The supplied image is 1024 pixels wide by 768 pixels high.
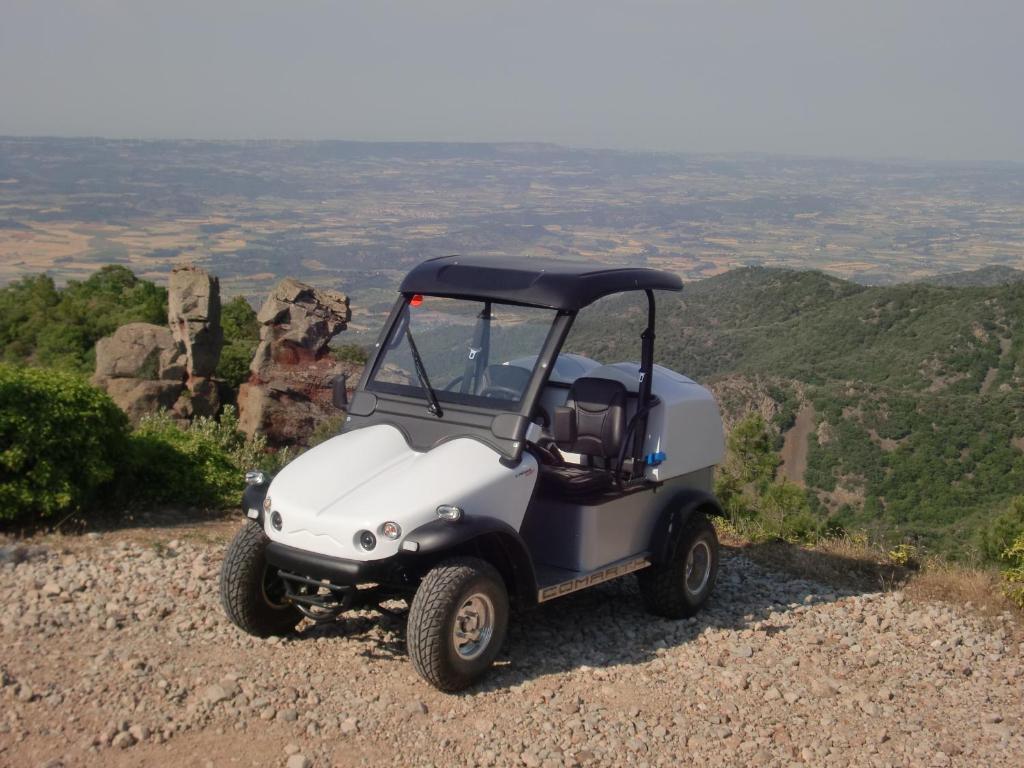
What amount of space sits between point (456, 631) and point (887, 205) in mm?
118147

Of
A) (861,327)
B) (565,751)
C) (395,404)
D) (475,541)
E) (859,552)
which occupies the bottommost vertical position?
(861,327)

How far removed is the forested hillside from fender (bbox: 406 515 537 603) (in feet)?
48.2

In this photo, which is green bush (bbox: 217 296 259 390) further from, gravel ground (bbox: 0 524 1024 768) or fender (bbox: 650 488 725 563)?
fender (bbox: 650 488 725 563)

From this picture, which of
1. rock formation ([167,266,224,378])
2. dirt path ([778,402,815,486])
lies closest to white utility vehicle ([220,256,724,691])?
rock formation ([167,266,224,378])

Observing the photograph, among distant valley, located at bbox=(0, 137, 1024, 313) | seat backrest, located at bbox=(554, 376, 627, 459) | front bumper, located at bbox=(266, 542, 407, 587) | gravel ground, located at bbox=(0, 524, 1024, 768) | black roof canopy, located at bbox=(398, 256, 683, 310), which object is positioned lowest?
distant valley, located at bbox=(0, 137, 1024, 313)

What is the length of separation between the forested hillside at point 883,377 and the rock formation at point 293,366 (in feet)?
23.3

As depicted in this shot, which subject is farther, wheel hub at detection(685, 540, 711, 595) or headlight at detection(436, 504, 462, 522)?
wheel hub at detection(685, 540, 711, 595)

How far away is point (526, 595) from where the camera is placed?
5.95m

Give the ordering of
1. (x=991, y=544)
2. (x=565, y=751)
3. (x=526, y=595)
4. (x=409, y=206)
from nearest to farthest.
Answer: (x=565, y=751) → (x=526, y=595) → (x=991, y=544) → (x=409, y=206)

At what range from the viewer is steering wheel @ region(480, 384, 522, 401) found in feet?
20.4

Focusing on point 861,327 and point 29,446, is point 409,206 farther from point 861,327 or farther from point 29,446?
point 29,446

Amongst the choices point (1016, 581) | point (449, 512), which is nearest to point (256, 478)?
point (449, 512)

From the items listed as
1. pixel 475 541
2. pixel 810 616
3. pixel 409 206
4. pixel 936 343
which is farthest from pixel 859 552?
pixel 409 206

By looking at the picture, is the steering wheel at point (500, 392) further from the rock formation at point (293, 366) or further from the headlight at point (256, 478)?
the rock formation at point (293, 366)
